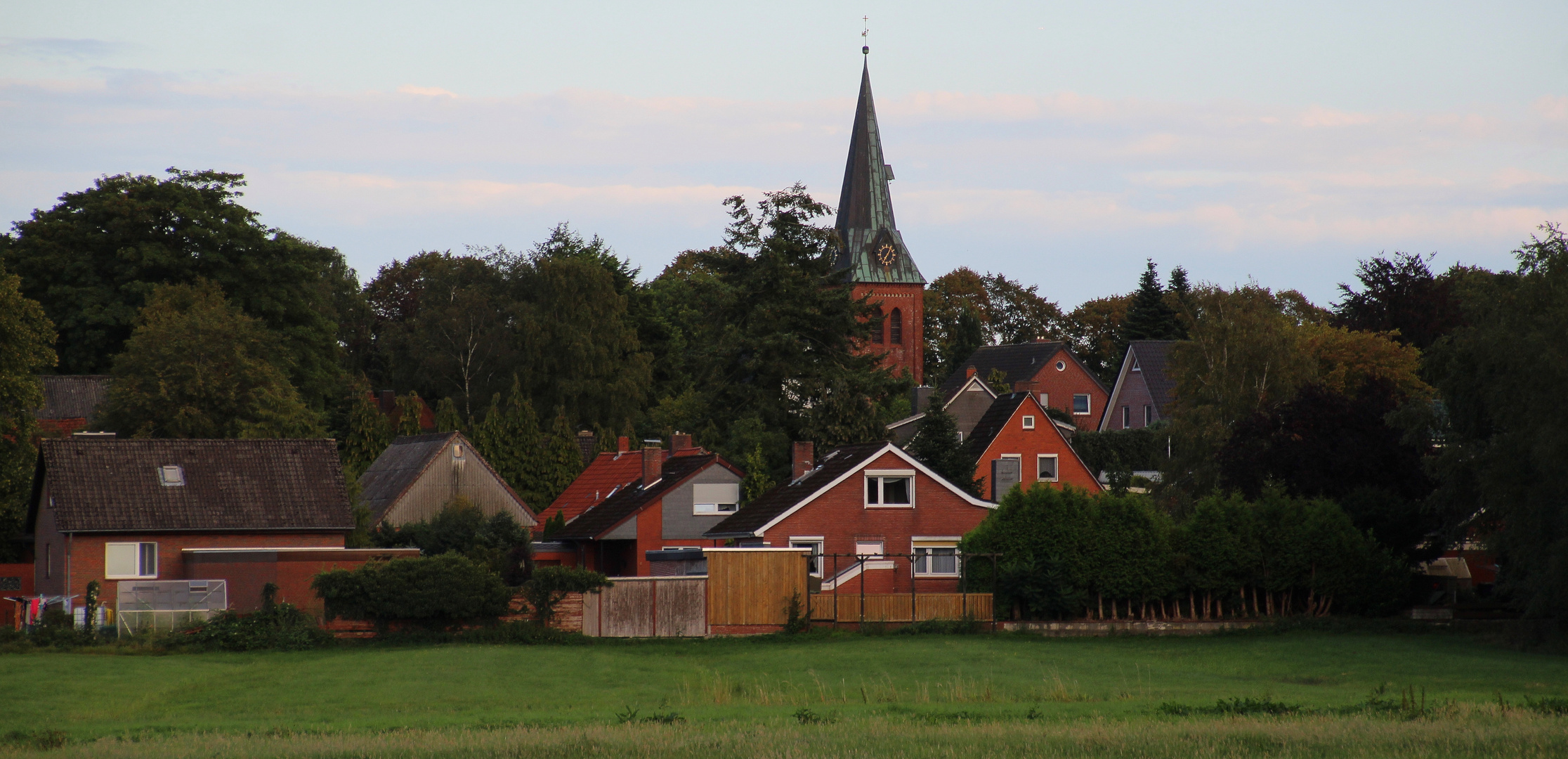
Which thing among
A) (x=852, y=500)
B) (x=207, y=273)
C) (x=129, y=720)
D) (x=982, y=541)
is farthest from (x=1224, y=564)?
(x=207, y=273)

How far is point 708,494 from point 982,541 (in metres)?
14.6

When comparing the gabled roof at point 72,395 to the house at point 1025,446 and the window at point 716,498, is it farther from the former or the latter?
the house at point 1025,446

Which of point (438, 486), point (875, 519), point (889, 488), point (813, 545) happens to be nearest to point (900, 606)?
point (813, 545)

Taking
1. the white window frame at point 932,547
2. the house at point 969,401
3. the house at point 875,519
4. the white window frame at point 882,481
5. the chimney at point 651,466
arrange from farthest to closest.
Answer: the house at point 969,401
the chimney at point 651,466
the white window frame at point 882,481
the house at point 875,519
the white window frame at point 932,547

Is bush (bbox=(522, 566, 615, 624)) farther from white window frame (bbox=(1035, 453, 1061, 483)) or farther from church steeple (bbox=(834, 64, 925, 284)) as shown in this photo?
church steeple (bbox=(834, 64, 925, 284))

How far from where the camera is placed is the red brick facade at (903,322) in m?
97.4

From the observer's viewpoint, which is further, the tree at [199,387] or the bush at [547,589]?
the tree at [199,387]

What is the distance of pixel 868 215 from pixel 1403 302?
3611 cm

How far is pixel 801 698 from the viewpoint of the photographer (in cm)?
2355

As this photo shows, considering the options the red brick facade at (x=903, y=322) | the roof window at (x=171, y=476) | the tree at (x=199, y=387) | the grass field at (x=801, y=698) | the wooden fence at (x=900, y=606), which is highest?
the red brick facade at (x=903, y=322)

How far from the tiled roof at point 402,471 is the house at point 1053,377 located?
39367 millimetres

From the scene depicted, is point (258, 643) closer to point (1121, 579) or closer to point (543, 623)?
point (543, 623)

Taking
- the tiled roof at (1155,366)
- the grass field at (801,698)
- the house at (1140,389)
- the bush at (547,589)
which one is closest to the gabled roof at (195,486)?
the bush at (547,589)

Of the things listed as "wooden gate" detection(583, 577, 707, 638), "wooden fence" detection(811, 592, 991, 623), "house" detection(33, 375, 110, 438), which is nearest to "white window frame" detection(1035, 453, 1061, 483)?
"wooden fence" detection(811, 592, 991, 623)
